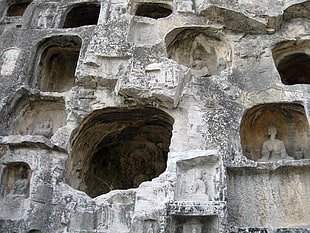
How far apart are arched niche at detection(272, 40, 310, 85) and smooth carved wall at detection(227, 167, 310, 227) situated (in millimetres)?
3738

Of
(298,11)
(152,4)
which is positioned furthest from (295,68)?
(152,4)

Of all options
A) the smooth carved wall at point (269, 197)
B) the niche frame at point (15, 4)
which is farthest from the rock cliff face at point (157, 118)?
the niche frame at point (15, 4)

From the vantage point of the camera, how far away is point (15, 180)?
8.47 metres

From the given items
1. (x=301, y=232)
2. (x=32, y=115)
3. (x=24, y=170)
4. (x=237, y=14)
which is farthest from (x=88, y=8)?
(x=301, y=232)

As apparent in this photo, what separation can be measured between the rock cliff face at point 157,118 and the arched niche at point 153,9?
0.15 ft

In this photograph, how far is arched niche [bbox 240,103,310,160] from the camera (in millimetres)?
8953

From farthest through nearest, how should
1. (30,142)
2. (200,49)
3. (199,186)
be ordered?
(200,49) < (30,142) < (199,186)

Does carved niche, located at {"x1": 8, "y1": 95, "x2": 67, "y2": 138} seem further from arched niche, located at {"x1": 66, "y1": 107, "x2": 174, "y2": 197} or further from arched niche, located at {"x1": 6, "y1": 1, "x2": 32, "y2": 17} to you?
arched niche, located at {"x1": 6, "y1": 1, "x2": 32, "y2": 17}

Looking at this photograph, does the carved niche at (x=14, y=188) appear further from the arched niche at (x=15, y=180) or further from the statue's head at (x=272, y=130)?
the statue's head at (x=272, y=130)

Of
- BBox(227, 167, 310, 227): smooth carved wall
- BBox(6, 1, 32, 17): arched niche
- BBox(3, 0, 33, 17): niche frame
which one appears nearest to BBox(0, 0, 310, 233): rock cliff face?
BBox(227, 167, 310, 227): smooth carved wall

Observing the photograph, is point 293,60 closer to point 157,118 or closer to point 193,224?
point 157,118

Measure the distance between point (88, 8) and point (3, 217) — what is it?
7.58 m

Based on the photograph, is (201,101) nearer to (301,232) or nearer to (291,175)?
(291,175)

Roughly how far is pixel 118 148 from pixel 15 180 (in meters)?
3.55
